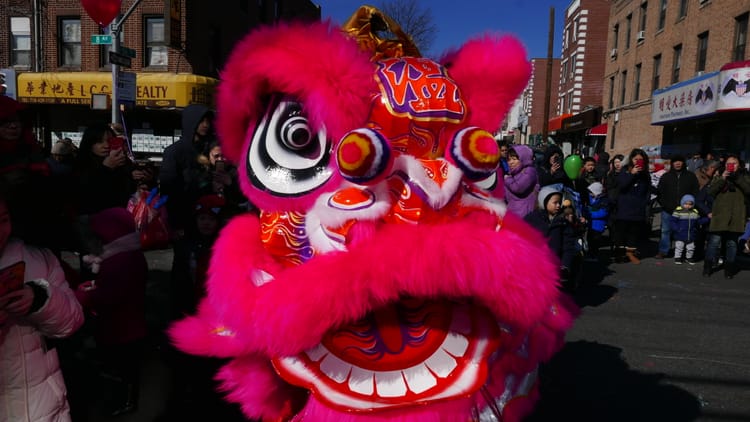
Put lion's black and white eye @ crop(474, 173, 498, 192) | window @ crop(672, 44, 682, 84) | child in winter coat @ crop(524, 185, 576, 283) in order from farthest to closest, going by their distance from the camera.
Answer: window @ crop(672, 44, 682, 84) < child in winter coat @ crop(524, 185, 576, 283) < lion's black and white eye @ crop(474, 173, 498, 192)

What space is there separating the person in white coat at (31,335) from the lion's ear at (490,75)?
5.10 feet

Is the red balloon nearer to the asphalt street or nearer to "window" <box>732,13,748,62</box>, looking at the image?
the asphalt street

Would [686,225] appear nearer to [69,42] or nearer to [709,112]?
[709,112]

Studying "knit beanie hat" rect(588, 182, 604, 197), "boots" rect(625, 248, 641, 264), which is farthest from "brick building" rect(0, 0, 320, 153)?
"boots" rect(625, 248, 641, 264)

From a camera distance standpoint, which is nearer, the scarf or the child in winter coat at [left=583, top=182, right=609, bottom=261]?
the scarf

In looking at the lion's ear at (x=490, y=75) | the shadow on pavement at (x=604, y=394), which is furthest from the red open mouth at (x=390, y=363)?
the shadow on pavement at (x=604, y=394)

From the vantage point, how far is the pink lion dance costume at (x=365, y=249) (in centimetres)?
136

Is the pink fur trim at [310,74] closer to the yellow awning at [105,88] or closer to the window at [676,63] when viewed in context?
the yellow awning at [105,88]

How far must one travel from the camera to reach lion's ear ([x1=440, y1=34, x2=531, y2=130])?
5.73ft

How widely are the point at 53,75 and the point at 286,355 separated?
17.2 m

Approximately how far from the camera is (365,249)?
137cm

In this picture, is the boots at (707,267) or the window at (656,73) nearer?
the boots at (707,267)

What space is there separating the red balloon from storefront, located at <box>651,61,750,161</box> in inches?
466

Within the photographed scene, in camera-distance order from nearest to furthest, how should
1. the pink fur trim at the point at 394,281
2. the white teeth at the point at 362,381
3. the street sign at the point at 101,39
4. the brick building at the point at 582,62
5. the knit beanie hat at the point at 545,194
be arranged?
the pink fur trim at the point at 394,281, the white teeth at the point at 362,381, the knit beanie hat at the point at 545,194, the street sign at the point at 101,39, the brick building at the point at 582,62
